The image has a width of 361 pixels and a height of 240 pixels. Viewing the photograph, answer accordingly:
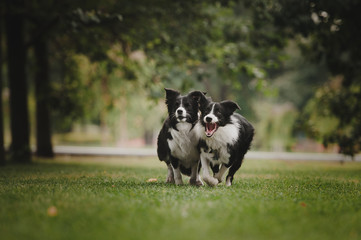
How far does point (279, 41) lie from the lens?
1323 cm

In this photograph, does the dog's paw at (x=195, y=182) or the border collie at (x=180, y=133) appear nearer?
the border collie at (x=180, y=133)

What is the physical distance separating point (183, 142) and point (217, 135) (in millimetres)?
695

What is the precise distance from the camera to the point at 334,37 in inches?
466

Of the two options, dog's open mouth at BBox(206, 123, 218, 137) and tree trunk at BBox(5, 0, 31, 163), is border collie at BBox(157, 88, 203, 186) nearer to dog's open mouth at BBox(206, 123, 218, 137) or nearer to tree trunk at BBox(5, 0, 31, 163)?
dog's open mouth at BBox(206, 123, 218, 137)

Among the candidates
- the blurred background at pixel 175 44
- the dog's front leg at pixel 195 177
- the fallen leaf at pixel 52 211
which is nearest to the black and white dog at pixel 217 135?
the dog's front leg at pixel 195 177

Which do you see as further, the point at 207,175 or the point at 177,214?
the point at 207,175

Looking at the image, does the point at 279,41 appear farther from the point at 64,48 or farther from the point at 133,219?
the point at 133,219

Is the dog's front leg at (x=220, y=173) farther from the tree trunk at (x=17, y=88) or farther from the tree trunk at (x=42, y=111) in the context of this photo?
the tree trunk at (x=42, y=111)

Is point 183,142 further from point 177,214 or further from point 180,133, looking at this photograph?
point 177,214

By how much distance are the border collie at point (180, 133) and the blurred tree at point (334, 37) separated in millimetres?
3555

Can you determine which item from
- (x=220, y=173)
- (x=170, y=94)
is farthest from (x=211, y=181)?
(x=170, y=94)

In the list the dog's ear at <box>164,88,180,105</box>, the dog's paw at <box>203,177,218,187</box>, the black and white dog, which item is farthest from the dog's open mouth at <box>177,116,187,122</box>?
the dog's paw at <box>203,177,218,187</box>

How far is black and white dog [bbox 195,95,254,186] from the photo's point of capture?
6637 millimetres

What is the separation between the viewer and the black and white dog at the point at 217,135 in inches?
261
